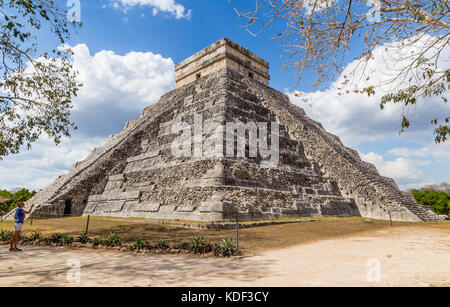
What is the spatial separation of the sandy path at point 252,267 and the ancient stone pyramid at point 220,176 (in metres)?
3.97

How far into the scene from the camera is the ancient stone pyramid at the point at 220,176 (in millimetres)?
10305

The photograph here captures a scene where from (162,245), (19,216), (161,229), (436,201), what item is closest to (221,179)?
(161,229)

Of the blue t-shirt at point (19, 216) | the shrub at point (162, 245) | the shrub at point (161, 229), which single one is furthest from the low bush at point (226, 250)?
the blue t-shirt at point (19, 216)

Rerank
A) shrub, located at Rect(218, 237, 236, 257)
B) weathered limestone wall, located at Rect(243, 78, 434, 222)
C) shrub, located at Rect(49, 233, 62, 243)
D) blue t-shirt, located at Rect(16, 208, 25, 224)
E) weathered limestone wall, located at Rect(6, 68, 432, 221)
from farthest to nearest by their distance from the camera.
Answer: weathered limestone wall, located at Rect(243, 78, 434, 222)
weathered limestone wall, located at Rect(6, 68, 432, 221)
shrub, located at Rect(49, 233, 62, 243)
blue t-shirt, located at Rect(16, 208, 25, 224)
shrub, located at Rect(218, 237, 236, 257)

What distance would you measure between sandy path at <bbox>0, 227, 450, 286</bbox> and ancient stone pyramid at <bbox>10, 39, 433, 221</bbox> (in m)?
3.97

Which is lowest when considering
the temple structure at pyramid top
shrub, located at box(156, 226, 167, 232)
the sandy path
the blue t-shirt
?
the sandy path

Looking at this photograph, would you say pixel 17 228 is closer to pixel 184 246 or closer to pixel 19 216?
pixel 19 216

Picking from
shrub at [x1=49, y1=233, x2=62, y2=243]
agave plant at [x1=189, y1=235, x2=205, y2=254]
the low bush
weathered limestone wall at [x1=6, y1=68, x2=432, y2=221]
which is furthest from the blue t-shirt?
the low bush

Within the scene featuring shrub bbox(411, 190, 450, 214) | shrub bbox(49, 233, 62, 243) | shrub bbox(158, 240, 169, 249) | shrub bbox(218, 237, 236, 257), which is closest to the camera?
shrub bbox(218, 237, 236, 257)

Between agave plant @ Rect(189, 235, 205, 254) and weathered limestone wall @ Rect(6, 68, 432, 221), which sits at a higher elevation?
weathered limestone wall @ Rect(6, 68, 432, 221)

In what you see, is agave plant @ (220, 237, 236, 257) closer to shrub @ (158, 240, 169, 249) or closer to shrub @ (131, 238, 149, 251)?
shrub @ (158, 240, 169, 249)

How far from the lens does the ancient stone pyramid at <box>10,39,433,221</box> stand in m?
10.3

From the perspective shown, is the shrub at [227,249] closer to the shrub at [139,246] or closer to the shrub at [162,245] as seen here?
the shrub at [162,245]

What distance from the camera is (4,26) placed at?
673 cm
